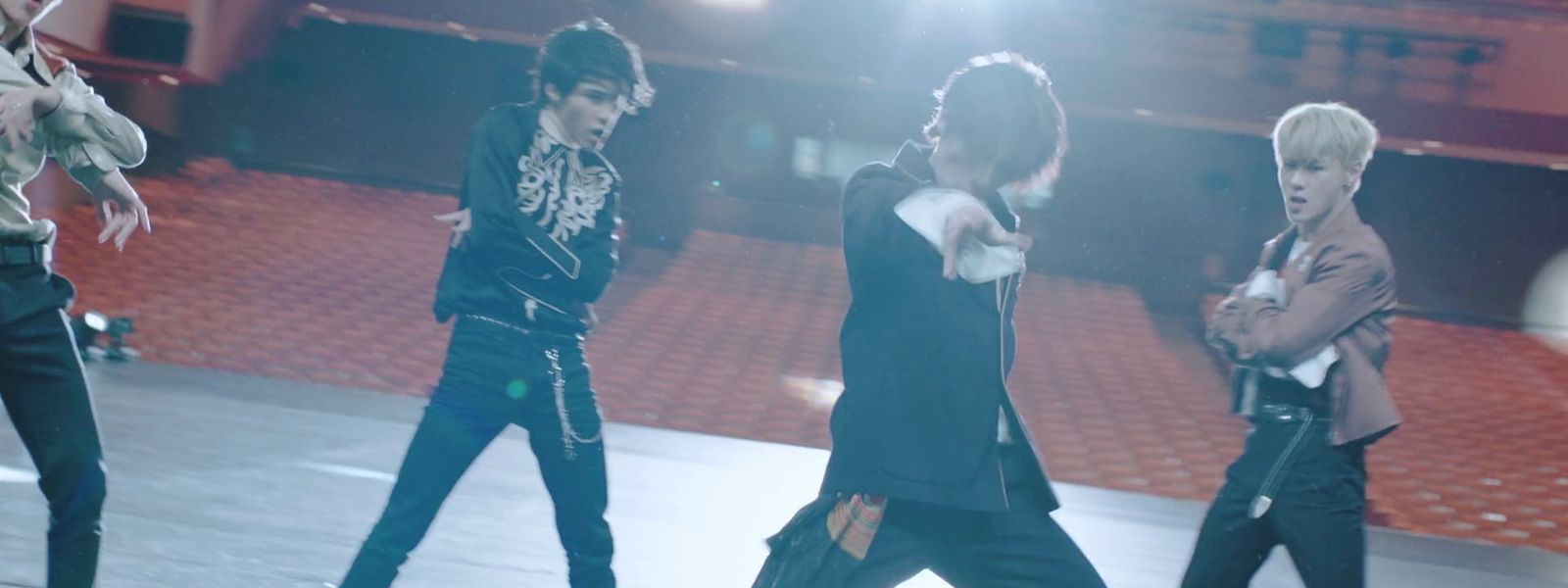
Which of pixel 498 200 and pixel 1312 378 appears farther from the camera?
pixel 498 200

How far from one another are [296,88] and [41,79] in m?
13.3

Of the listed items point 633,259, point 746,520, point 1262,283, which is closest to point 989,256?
point 1262,283

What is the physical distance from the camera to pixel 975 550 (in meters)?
2.27

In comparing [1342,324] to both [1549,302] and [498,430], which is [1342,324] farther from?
[1549,302]

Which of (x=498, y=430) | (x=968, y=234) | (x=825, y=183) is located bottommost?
(x=825, y=183)

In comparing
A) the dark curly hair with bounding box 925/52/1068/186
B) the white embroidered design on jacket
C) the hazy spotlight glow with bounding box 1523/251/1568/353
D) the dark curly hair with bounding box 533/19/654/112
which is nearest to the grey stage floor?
the white embroidered design on jacket

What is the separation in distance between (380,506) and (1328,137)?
3.65 m

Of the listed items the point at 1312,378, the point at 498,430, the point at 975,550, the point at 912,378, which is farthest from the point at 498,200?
the point at 1312,378

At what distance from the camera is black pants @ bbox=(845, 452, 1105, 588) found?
2246mm

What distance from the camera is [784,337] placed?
1174cm

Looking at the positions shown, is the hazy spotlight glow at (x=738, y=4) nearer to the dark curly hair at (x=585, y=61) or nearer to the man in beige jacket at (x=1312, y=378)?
the dark curly hair at (x=585, y=61)

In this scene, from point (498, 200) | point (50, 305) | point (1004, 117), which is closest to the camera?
point (1004, 117)

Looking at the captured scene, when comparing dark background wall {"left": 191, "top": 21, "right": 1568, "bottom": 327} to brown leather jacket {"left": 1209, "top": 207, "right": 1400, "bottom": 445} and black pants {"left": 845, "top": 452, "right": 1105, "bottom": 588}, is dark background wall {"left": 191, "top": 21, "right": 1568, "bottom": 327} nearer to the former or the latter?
brown leather jacket {"left": 1209, "top": 207, "right": 1400, "bottom": 445}

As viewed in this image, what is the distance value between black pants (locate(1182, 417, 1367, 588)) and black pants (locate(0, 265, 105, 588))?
2199 millimetres
